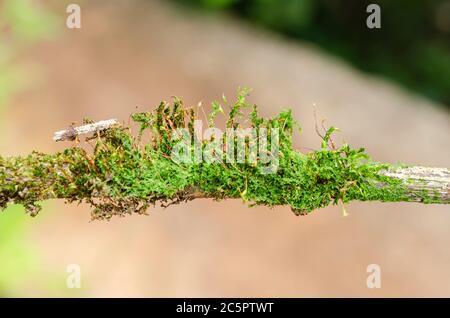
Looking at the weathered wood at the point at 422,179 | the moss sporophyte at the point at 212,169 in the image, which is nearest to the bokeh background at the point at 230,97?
the moss sporophyte at the point at 212,169

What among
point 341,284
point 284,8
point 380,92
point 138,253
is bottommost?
point 341,284

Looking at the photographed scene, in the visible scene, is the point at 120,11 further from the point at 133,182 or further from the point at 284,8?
the point at 133,182

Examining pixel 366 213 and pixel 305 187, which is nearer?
pixel 305 187

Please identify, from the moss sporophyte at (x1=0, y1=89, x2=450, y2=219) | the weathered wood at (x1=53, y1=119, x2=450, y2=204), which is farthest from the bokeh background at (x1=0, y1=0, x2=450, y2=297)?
the weathered wood at (x1=53, y1=119, x2=450, y2=204)

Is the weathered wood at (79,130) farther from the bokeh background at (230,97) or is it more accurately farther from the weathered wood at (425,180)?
the bokeh background at (230,97)

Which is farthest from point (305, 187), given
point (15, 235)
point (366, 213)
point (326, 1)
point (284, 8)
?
point (326, 1)

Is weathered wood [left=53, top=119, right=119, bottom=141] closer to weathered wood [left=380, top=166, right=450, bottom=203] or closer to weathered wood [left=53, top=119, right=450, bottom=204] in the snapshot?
weathered wood [left=53, top=119, right=450, bottom=204]
